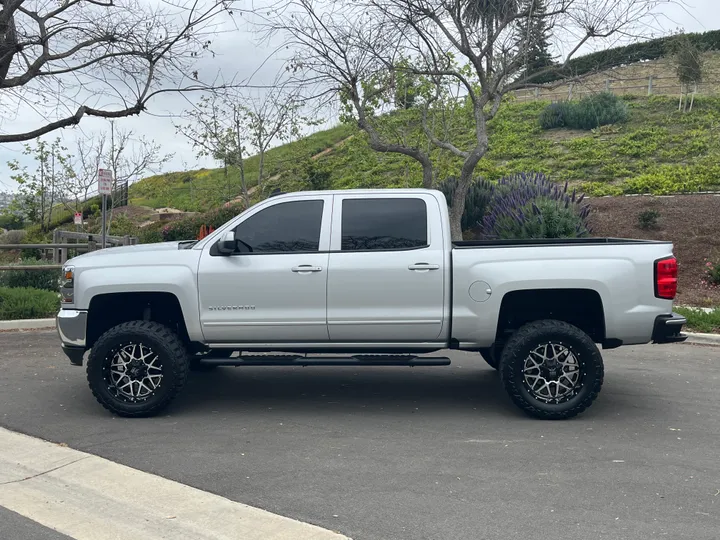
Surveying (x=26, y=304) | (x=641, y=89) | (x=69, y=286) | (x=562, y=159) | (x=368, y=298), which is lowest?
(x=26, y=304)

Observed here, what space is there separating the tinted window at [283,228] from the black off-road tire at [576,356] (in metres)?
2.04

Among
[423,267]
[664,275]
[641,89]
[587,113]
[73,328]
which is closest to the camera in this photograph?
[664,275]

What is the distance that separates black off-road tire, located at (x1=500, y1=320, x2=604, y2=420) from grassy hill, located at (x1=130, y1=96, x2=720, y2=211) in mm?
14431

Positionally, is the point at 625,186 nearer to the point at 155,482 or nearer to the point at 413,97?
the point at 413,97

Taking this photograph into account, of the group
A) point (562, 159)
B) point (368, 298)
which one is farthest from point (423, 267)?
point (562, 159)

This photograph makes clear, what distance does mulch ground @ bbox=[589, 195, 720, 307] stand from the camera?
14.0 metres

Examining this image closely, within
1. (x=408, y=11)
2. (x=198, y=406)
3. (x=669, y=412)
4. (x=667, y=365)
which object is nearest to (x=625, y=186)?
(x=408, y=11)

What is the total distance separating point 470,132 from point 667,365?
23853 mm

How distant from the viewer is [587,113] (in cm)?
3219

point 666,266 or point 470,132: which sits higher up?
point 470,132

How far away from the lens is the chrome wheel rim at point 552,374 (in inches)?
257

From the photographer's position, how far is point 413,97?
63.8 feet

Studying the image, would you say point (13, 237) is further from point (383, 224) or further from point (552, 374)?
point (552, 374)

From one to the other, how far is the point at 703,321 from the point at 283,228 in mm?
7229
